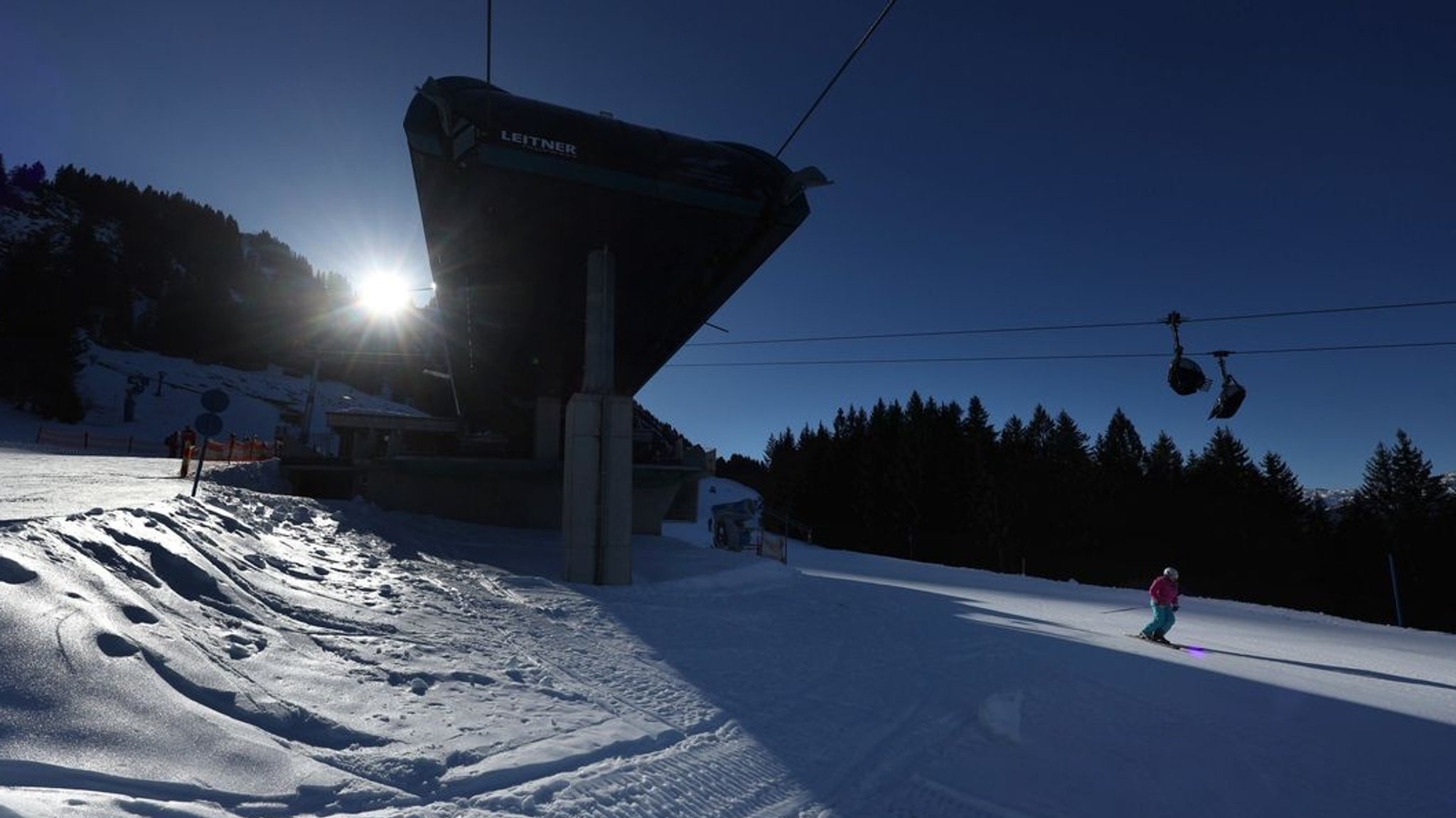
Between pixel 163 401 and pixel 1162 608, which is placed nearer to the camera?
pixel 1162 608

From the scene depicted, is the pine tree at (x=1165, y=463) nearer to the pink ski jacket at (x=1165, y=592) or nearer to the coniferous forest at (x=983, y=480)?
the coniferous forest at (x=983, y=480)

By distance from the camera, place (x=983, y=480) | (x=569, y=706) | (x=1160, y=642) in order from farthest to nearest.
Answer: (x=983, y=480) → (x=1160, y=642) → (x=569, y=706)

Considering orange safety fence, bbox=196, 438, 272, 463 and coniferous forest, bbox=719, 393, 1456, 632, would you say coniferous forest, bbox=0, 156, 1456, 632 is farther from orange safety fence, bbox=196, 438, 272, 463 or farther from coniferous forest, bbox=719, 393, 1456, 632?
orange safety fence, bbox=196, 438, 272, 463

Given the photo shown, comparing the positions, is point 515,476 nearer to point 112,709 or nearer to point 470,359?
point 470,359

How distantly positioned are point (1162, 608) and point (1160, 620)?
0.26 metres

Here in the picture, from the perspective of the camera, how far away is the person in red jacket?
12203mm

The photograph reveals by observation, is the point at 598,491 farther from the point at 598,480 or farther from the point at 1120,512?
the point at 1120,512

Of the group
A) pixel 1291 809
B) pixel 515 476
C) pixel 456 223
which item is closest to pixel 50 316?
pixel 515 476

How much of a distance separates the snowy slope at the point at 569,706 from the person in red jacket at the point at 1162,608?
185 centimetres

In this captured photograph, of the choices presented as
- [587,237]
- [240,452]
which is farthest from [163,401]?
[587,237]

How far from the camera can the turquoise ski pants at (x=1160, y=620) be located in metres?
12.2

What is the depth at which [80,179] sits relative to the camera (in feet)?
342

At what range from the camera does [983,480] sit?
196 feet

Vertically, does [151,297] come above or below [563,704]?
above
